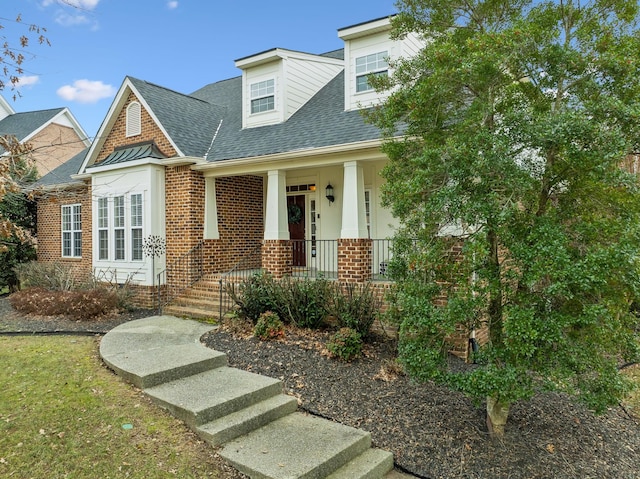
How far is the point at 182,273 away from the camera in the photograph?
424 inches

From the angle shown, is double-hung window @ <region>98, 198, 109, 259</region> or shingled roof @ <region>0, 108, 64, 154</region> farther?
shingled roof @ <region>0, 108, 64, 154</region>

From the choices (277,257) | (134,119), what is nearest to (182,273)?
(277,257)

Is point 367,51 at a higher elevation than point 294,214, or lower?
higher

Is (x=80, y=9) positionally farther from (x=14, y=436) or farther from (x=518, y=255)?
(x=518, y=255)

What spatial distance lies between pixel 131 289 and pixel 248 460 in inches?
335

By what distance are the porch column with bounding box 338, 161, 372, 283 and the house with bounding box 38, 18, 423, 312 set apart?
0.33 metres

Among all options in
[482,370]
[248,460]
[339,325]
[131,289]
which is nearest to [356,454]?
[248,460]

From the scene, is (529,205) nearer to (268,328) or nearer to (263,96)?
(268,328)

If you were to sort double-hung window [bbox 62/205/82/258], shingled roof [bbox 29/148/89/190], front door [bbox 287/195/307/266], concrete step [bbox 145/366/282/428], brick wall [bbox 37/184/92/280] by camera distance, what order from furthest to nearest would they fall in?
shingled roof [bbox 29/148/89/190], double-hung window [bbox 62/205/82/258], brick wall [bbox 37/184/92/280], front door [bbox 287/195/307/266], concrete step [bbox 145/366/282/428]

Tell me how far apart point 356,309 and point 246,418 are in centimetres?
→ 295

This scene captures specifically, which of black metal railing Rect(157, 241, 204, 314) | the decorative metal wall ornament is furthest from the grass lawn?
the decorative metal wall ornament

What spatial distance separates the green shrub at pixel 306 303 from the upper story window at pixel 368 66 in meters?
5.36

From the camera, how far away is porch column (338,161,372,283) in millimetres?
8453

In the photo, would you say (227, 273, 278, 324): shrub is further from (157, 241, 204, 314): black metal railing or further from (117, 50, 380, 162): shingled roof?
(117, 50, 380, 162): shingled roof
